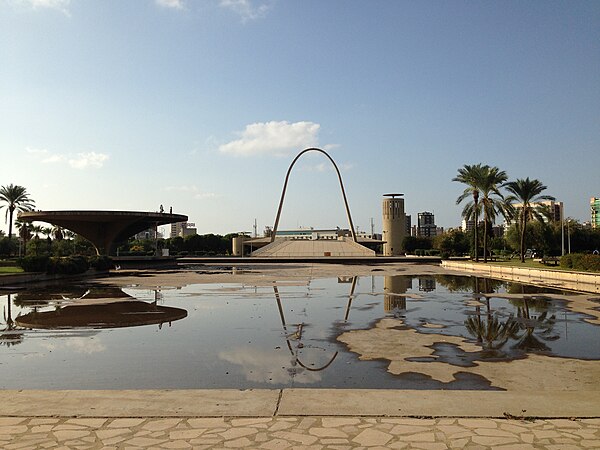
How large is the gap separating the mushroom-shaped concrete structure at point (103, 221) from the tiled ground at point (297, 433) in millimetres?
53182

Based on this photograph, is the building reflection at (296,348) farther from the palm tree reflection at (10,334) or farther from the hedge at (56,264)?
the hedge at (56,264)

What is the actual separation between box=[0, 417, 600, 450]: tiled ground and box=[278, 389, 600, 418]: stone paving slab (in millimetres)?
184

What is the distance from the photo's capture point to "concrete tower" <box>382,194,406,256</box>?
310 ft

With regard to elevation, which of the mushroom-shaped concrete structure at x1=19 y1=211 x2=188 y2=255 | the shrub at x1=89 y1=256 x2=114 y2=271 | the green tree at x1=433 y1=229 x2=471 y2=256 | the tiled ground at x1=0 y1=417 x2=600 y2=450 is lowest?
the tiled ground at x1=0 y1=417 x2=600 y2=450

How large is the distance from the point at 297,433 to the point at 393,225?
9213cm

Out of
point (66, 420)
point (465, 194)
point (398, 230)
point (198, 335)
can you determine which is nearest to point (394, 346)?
point (198, 335)

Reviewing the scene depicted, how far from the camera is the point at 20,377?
7258mm

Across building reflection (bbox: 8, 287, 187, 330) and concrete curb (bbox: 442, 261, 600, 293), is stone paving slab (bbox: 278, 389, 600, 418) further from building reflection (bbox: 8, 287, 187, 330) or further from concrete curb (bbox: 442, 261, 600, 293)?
concrete curb (bbox: 442, 261, 600, 293)

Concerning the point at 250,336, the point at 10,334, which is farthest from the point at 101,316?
the point at 250,336

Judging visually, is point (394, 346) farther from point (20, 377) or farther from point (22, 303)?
point (22, 303)

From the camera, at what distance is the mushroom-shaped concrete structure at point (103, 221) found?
54.6 metres

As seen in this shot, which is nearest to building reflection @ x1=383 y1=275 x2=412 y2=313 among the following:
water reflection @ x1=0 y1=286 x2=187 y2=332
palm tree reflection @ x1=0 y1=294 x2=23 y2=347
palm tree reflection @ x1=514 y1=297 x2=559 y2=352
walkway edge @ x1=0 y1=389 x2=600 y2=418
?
palm tree reflection @ x1=514 y1=297 x2=559 y2=352

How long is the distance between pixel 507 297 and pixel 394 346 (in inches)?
415

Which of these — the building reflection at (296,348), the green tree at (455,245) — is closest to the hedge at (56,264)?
the building reflection at (296,348)
